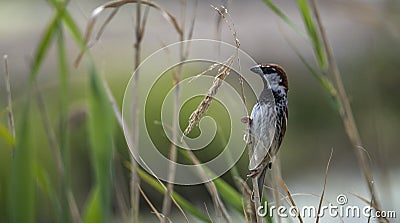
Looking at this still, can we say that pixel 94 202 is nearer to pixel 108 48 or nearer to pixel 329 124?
pixel 329 124

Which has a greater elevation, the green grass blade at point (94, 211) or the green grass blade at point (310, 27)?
the green grass blade at point (310, 27)

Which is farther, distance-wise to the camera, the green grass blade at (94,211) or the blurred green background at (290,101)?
the blurred green background at (290,101)

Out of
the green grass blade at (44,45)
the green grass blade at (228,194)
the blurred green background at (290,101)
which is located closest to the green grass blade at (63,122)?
the green grass blade at (44,45)

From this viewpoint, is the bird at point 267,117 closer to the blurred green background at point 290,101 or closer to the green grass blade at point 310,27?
the green grass blade at point 310,27

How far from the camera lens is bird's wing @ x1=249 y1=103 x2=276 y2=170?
0.52 m

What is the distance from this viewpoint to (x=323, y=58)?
2.44 feet

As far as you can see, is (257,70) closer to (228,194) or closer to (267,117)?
(267,117)

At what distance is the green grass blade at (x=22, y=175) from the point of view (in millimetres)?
622

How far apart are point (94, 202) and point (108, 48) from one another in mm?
4069

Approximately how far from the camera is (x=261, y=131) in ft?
1.77

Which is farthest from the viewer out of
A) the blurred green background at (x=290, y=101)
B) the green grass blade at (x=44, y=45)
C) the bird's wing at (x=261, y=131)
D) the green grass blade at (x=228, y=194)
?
the blurred green background at (x=290, y=101)

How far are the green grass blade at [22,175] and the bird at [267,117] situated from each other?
185 mm

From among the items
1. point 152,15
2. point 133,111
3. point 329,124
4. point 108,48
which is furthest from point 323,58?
point 152,15

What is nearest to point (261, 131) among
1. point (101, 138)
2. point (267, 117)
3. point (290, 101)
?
point (267, 117)
